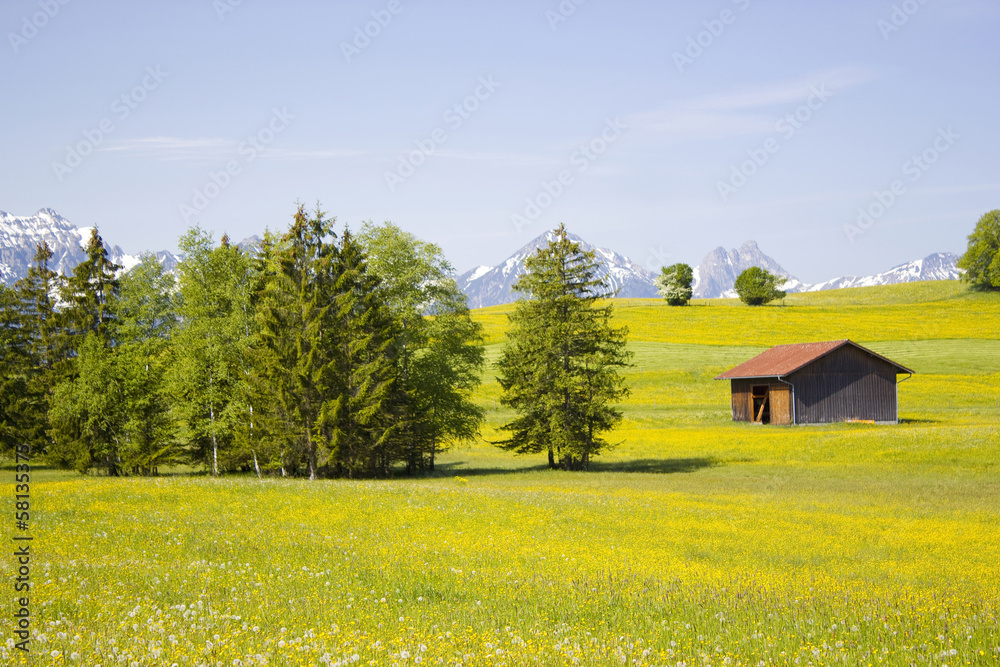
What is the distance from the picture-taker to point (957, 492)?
1097 inches

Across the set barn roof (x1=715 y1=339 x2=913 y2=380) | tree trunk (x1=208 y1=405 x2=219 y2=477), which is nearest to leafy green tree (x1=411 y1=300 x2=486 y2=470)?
tree trunk (x1=208 y1=405 x2=219 y2=477)

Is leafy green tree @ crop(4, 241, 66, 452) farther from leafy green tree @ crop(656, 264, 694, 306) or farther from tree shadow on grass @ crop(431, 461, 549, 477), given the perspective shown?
leafy green tree @ crop(656, 264, 694, 306)

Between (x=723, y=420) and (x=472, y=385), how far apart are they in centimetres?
2971

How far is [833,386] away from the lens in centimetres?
5906

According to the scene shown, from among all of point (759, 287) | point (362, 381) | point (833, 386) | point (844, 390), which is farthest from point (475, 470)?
point (759, 287)

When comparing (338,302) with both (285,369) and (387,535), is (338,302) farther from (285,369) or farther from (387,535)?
(387,535)

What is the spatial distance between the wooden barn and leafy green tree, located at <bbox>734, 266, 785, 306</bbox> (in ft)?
300

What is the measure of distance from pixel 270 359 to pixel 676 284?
129196mm

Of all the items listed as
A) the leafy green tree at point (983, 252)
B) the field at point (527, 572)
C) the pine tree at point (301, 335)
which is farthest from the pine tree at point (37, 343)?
the leafy green tree at point (983, 252)

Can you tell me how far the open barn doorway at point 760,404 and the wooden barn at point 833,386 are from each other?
0.13 m

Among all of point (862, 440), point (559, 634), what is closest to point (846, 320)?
point (862, 440)

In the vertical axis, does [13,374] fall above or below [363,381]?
above

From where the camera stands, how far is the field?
8.05 m

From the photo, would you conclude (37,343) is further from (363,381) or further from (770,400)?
(770,400)
